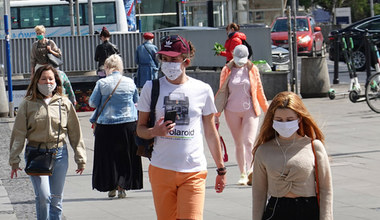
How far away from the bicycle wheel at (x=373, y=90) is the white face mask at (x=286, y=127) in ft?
→ 40.1

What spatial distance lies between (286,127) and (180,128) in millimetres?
1226

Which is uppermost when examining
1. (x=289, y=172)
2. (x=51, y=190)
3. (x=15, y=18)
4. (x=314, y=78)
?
(x=15, y=18)

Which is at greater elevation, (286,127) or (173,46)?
(173,46)

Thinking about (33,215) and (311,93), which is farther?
(311,93)

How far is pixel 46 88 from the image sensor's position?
7234 mm

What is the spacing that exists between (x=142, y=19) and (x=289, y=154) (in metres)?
42.0

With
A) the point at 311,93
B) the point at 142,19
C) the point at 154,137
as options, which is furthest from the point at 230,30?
the point at 142,19

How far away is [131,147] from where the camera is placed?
988cm

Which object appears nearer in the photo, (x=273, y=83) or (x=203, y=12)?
(x=273, y=83)

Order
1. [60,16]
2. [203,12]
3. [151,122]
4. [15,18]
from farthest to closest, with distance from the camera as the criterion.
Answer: [203,12] < [60,16] < [15,18] < [151,122]

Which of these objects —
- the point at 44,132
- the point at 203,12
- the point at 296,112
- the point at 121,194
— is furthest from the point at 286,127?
the point at 203,12

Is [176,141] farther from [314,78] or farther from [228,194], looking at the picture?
[314,78]

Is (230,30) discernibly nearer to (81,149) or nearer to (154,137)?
(81,149)

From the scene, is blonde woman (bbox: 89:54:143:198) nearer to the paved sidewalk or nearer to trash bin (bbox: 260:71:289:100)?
the paved sidewalk
